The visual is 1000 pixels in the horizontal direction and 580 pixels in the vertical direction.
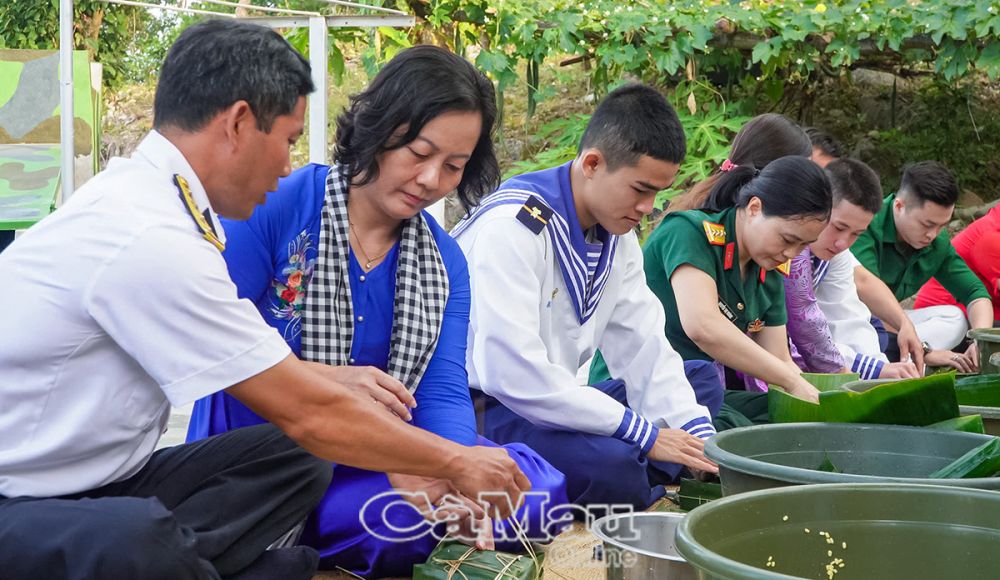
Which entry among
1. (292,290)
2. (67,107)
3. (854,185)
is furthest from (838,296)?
(67,107)

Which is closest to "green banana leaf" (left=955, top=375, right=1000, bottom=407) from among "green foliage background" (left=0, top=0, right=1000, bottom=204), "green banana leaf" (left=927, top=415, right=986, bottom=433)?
"green banana leaf" (left=927, top=415, right=986, bottom=433)

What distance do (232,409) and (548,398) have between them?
0.77m

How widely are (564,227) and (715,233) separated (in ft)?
2.36

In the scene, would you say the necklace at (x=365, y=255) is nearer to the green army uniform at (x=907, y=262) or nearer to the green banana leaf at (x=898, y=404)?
the green banana leaf at (x=898, y=404)

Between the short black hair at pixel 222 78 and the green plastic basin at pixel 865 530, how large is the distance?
3.09ft

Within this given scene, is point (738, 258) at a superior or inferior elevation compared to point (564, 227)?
inferior

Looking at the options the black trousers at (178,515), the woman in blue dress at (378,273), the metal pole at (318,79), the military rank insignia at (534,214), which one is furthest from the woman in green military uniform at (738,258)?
the metal pole at (318,79)

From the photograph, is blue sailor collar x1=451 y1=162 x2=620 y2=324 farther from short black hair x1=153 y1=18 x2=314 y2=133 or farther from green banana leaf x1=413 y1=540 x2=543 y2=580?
short black hair x1=153 y1=18 x2=314 y2=133

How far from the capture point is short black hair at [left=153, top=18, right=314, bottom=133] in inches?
67.1

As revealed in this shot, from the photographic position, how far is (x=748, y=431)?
5.72ft

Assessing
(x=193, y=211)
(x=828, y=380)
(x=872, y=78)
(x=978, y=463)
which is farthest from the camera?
(x=872, y=78)

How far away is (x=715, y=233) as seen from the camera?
3.41 m

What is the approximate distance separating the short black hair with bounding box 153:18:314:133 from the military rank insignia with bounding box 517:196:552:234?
110 cm

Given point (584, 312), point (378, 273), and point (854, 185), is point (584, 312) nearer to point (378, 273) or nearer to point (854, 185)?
point (378, 273)
